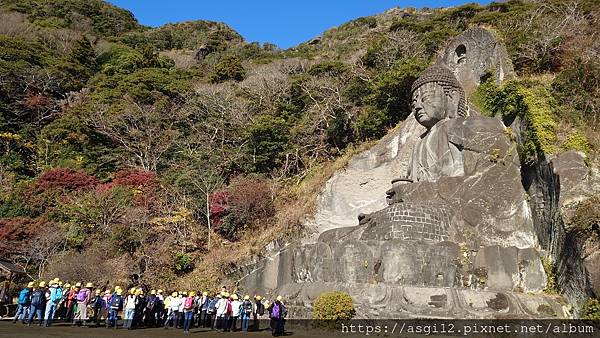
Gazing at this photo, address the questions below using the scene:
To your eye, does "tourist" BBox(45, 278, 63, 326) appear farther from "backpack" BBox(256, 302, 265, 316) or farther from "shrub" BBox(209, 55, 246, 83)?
"shrub" BBox(209, 55, 246, 83)

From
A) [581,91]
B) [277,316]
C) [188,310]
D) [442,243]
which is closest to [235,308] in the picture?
[188,310]

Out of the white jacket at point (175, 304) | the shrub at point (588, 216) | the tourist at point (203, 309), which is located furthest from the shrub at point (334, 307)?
the shrub at point (588, 216)

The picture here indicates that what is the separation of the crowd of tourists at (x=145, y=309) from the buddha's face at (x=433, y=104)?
6.95 metres

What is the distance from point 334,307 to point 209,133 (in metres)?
20.1

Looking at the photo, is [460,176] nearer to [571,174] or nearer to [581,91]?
[571,174]

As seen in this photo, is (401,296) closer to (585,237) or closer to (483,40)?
(585,237)

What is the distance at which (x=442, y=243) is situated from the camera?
10086 millimetres

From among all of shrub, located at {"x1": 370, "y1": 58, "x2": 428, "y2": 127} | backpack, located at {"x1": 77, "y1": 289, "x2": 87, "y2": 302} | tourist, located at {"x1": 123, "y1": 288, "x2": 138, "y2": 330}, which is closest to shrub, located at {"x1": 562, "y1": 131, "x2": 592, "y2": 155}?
tourist, located at {"x1": 123, "y1": 288, "x2": 138, "y2": 330}

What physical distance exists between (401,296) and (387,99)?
1537cm

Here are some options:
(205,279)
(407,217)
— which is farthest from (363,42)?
(407,217)

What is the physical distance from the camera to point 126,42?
161ft

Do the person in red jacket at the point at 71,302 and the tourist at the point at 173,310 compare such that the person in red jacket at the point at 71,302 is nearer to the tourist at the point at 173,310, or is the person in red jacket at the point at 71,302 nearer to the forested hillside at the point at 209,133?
the tourist at the point at 173,310

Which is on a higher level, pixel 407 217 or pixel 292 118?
pixel 292 118

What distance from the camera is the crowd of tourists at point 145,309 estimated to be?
9.84 metres
